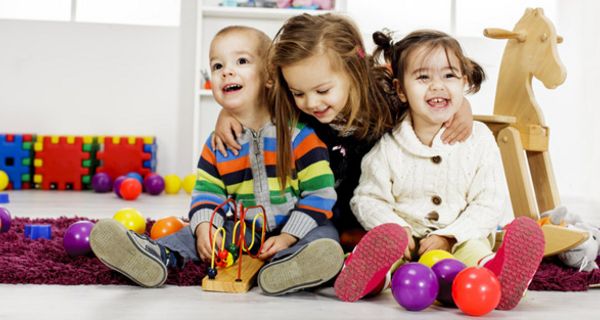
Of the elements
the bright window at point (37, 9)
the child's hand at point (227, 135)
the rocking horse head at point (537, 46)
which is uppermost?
the bright window at point (37, 9)

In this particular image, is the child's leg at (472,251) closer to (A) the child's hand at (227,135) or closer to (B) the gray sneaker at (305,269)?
(B) the gray sneaker at (305,269)

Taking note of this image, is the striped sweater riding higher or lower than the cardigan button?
higher

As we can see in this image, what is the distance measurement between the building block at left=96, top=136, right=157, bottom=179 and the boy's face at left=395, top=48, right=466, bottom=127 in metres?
2.33

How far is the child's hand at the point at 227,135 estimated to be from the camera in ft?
5.44

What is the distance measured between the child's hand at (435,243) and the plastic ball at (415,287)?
313mm

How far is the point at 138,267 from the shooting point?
138 cm

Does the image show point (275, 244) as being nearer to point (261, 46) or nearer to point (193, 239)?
point (193, 239)

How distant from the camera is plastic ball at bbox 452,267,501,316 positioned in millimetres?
1207

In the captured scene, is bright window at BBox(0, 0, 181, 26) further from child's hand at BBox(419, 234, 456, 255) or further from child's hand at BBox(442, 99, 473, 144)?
child's hand at BBox(419, 234, 456, 255)

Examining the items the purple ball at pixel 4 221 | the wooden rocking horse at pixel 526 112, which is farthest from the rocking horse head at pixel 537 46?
the purple ball at pixel 4 221

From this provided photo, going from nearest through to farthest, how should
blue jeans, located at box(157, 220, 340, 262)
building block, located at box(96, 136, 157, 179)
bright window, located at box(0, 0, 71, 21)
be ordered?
blue jeans, located at box(157, 220, 340, 262) → building block, located at box(96, 136, 157, 179) → bright window, located at box(0, 0, 71, 21)

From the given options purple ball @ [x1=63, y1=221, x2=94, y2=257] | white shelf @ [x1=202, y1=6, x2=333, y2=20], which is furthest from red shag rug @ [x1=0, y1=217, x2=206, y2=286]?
white shelf @ [x1=202, y1=6, x2=333, y2=20]

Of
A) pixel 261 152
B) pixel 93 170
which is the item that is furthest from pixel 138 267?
pixel 93 170

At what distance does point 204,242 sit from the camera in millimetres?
1551
